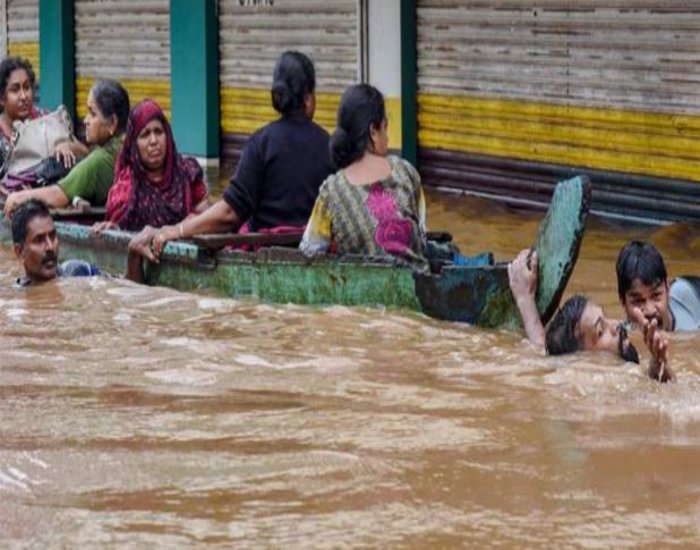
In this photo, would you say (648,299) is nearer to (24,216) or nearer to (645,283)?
(645,283)

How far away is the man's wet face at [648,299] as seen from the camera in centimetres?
799

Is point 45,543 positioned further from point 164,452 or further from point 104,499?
point 164,452

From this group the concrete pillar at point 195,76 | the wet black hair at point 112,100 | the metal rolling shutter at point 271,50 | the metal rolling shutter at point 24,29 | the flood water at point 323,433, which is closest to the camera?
the flood water at point 323,433

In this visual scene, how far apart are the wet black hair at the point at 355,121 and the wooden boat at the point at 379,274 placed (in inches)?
20.1

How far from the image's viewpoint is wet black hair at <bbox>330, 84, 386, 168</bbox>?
8.84 meters

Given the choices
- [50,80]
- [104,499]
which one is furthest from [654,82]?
[50,80]

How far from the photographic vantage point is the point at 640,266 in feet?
26.0

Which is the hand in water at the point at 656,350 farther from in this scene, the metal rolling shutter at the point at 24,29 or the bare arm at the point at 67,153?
the metal rolling shutter at the point at 24,29

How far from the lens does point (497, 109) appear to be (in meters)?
14.7

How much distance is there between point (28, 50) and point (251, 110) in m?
5.23

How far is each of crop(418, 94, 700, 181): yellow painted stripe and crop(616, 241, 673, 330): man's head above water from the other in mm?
4733

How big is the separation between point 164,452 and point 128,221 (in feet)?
14.0

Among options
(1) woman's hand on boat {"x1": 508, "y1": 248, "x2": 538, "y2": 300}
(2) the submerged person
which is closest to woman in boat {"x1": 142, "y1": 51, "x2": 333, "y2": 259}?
(1) woman's hand on boat {"x1": 508, "y1": 248, "x2": 538, "y2": 300}

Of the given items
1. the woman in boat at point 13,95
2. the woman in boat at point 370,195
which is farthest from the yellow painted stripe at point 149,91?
the woman in boat at point 370,195
